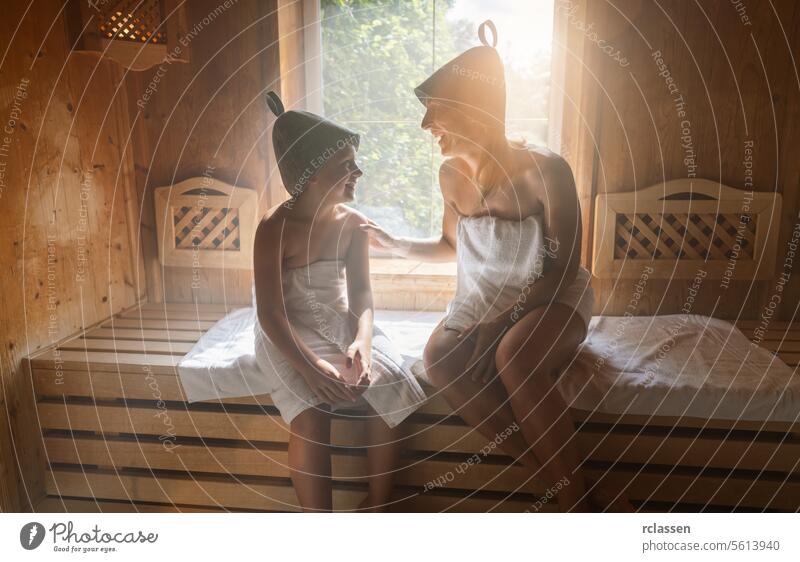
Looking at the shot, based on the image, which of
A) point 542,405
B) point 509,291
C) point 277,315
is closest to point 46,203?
point 277,315

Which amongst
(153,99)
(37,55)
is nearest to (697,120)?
(153,99)

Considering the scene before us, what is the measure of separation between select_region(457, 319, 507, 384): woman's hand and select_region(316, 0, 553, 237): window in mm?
510

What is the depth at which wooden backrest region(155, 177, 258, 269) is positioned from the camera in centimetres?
182

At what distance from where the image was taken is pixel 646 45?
1.62 metres

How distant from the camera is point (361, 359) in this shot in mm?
1314

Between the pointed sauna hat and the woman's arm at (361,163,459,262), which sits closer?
the pointed sauna hat

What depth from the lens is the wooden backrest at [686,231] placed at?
1656 millimetres

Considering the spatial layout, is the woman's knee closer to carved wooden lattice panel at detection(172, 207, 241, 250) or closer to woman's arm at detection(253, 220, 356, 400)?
woman's arm at detection(253, 220, 356, 400)

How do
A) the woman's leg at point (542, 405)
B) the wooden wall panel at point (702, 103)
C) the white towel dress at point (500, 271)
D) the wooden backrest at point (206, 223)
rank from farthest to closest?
the wooden backrest at point (206, 223), the wooden wall panel at point (702, 103), the white towel dress at point (500, 271), the woman's leg at point (542, 405)

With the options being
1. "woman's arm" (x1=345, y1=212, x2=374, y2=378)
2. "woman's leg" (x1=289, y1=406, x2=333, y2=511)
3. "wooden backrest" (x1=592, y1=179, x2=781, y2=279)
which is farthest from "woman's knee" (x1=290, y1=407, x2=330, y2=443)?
"wooden backrest" (x1=592, y1=179, x2=781, y2=279)

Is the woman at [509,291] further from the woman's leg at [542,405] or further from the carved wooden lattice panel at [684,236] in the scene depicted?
the carved wooden lattice panel at [684,236]

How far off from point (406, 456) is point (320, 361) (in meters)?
0.28

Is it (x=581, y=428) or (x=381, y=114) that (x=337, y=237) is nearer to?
(x=381, y=114)

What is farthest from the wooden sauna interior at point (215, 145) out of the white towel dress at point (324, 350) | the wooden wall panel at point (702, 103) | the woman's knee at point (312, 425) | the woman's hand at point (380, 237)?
the woman's hand at point (380, 237)
